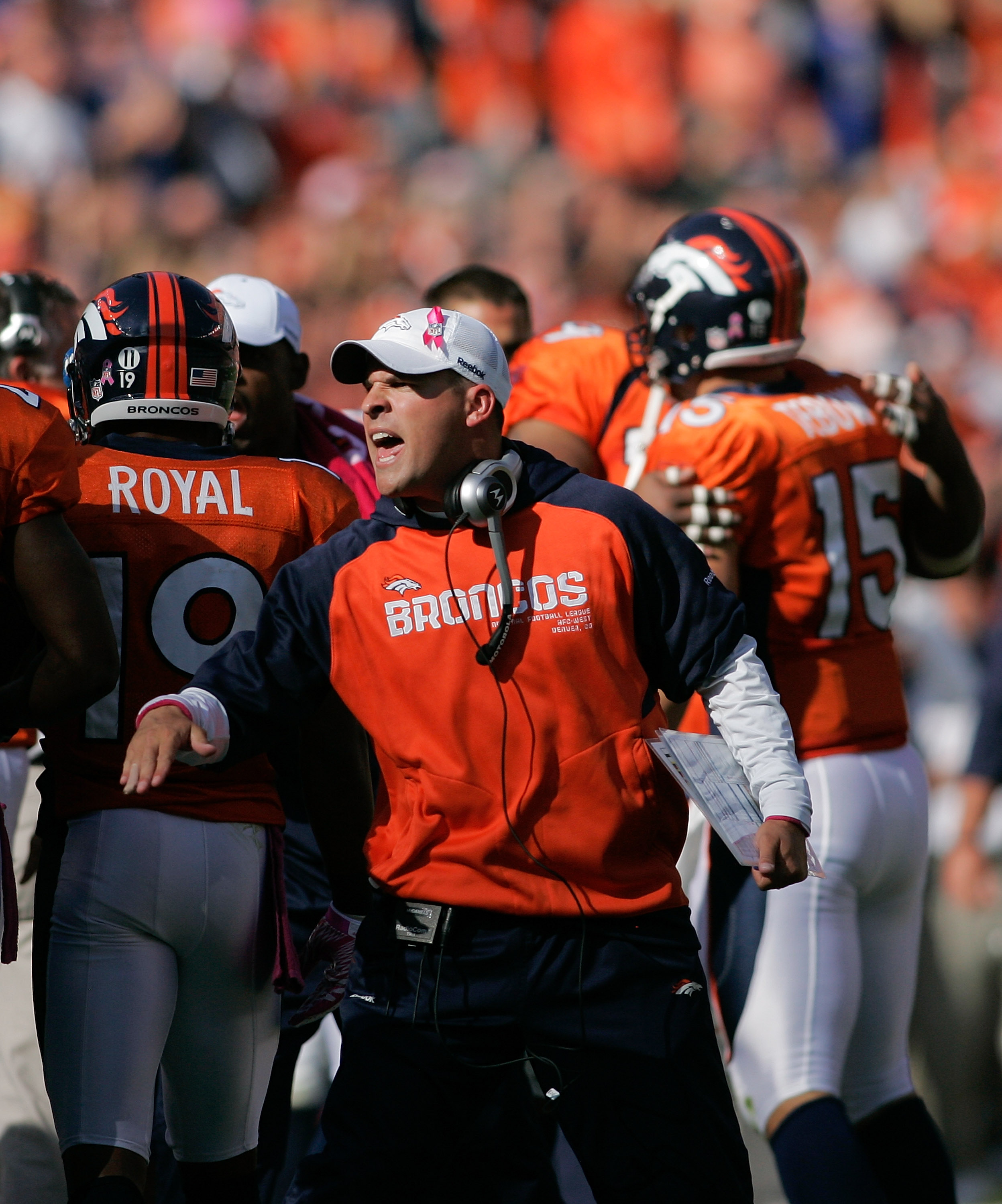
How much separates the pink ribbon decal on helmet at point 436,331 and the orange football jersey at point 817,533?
98cm

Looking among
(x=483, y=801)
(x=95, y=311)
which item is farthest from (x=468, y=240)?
(x=483, y=801)

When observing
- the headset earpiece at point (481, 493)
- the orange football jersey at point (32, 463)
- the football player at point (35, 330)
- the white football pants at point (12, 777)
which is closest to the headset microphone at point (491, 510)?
the headset earpiece at point (481, 493)

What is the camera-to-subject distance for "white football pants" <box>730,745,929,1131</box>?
3900 millimetres

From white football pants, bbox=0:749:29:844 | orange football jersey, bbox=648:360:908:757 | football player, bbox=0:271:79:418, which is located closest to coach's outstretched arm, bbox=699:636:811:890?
orange football jersey, bbox=648:360:908:757

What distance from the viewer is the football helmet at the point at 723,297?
4105mm

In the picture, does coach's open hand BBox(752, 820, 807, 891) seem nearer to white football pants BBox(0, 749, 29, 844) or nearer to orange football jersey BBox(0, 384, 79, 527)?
A: orange football jersey BBox(0, 384, 79, 527)

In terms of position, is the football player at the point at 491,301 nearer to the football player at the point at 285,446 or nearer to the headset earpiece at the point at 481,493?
the football player at the point at 285,446

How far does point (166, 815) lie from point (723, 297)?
1921mm

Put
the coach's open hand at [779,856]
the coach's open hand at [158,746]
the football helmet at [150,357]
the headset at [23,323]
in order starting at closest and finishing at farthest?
the coach's open hand at [158,746], the coach's open hand at [779,856], the football helmet at [150,357], the headset at [23,323]

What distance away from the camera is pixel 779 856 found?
9.19ft

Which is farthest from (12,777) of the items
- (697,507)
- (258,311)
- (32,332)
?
(697,507)

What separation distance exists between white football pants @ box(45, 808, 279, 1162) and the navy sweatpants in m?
0.37

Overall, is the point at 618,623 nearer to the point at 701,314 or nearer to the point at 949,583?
the point at 701,314

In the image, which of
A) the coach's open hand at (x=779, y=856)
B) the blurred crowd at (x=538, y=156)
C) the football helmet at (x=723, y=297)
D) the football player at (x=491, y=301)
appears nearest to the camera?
the coach's open hand at (x=779, y=856)
